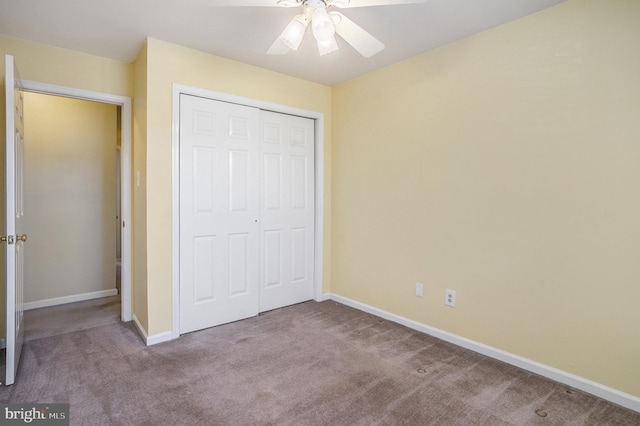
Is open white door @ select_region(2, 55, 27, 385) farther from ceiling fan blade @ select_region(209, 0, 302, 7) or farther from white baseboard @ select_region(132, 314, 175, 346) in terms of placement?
ceiling fan blade @ select_region(209, 0, 302, 7)

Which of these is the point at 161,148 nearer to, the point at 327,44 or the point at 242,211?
the point at 242,211

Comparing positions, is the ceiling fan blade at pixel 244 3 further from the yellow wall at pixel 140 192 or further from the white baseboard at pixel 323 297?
the white baseboard at pixel 323 297

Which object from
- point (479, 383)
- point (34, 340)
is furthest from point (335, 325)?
point (34, 340)

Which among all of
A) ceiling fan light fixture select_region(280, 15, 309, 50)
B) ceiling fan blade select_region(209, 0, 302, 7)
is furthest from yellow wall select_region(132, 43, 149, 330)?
ceiling fan light fixture select_region(280, 15, 309, 50)

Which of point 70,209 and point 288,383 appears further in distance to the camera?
point 70,209

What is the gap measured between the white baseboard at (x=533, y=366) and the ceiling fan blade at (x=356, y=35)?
7.35ft

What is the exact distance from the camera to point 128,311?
3.14 m

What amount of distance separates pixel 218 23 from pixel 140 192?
4.84 ft

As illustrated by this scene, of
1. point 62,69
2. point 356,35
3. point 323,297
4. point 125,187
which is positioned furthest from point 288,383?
point 62,69

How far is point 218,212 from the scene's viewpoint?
9.93 ft

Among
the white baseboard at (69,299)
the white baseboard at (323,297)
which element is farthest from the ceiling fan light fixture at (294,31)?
the white baseboard at (69,299)

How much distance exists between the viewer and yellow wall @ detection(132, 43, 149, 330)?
269cm

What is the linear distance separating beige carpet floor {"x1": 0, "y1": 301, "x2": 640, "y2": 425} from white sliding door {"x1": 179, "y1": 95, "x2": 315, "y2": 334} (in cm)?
41

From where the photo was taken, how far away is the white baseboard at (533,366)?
1.92m
